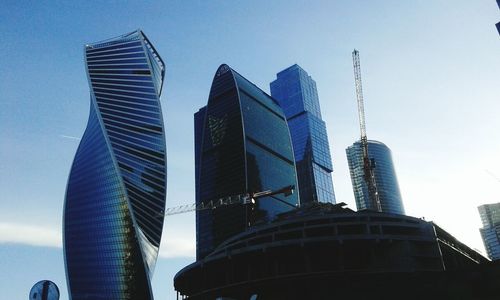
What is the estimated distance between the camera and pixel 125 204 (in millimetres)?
171125

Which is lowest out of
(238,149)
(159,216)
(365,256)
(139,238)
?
(365,256)

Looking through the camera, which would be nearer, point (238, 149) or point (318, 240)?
point (318, 240)

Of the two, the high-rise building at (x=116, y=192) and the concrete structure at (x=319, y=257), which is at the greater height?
the high-rise building at (x=116, y=192)

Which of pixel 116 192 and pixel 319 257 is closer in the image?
pixel 319 257

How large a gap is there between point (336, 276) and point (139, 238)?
116271 mm

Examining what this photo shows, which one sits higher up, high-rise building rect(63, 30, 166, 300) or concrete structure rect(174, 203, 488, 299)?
high-rise building rect(63, 30, 166, 300)

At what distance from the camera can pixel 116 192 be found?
566ft

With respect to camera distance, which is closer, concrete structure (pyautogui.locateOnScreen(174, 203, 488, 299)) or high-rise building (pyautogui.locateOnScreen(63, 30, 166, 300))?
concrete structure (pyautogui.locateOnScreen(174, 203, 488, 299))

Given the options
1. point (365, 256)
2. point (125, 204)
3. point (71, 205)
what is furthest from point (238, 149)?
point (365, 256)

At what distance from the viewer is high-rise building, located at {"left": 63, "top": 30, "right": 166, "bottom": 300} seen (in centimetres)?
17088

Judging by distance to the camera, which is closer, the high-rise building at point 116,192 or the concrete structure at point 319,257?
the concrete structure at point 319,257

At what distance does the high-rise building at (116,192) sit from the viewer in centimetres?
17088

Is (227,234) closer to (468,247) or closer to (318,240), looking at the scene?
(468,247)

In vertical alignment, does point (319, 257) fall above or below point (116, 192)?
below
